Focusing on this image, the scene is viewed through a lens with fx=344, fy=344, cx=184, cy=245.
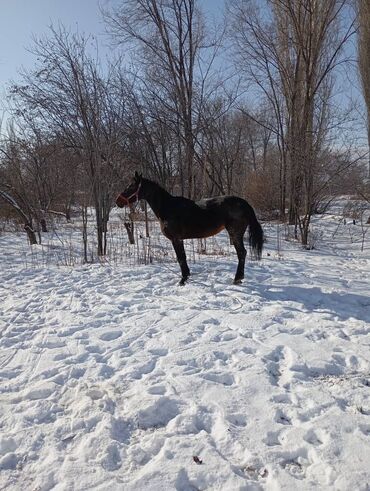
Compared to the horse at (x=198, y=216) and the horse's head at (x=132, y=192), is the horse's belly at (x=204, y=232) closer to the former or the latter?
the horse at (x=198, y=216)

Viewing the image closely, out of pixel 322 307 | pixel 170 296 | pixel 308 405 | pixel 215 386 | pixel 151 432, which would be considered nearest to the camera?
pixel 151 432

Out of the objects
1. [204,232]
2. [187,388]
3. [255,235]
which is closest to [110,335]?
[187,388]

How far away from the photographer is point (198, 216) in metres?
5.67

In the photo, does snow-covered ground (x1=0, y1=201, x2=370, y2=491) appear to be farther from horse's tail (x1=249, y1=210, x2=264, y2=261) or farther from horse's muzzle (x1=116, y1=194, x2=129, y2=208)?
horse's muzzle (x1=116, y1=194, x2=129, y2=208)

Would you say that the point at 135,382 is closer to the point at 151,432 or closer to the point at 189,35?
the point at 151,432

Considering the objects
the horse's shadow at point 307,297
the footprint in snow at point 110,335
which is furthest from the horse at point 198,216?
the footprint in snow at point 110,335

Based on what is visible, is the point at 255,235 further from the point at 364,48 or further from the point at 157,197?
the point at 364,48

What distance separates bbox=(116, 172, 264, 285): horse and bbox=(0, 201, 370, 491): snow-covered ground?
31.3 inches

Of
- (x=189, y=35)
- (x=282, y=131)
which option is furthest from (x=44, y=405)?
(x=282, y=131)

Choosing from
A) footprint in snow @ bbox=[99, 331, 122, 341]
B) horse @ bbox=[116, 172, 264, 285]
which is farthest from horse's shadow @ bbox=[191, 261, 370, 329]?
footprint in snow @ bbox=[99, 331, 122, 341]

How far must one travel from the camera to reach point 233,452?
2.10m

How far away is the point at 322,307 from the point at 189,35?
11.8 meters

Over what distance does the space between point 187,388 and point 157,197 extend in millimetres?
3671

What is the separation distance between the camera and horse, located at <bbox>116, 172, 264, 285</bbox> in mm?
5629
